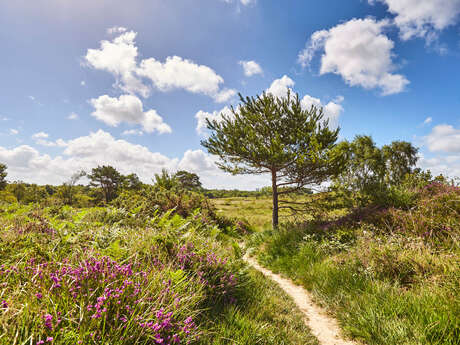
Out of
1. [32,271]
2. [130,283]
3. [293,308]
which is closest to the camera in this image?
[130,283]

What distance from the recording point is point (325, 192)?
35.6 feet

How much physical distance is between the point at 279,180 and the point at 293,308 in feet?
28.4

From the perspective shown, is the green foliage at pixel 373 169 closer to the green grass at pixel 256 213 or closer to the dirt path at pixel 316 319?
the green grass at pixel 256 213

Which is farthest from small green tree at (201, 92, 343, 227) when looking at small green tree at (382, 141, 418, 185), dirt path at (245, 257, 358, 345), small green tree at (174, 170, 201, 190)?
small green tree at (174, 170, 201, 190)

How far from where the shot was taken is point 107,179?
1876 inches

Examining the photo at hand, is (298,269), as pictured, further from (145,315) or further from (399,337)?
(145,315)

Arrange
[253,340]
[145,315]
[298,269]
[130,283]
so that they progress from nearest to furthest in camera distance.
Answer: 1. [145,315]
2. [130,283]
3. [253,340]
4. [298,269]

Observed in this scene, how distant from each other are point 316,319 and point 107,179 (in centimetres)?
5402

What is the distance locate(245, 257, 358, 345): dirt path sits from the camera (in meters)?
3.29

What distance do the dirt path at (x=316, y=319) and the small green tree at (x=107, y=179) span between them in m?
50.0

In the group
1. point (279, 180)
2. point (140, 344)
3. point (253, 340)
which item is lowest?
point (253, 340)

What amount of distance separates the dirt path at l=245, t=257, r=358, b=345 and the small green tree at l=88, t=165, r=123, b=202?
5005 centimetres

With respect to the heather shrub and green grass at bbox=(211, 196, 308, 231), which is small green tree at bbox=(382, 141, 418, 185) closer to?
green grass at bbox=(211, 196, 308, 231)

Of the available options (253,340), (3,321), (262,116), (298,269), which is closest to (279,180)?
(262,116)
